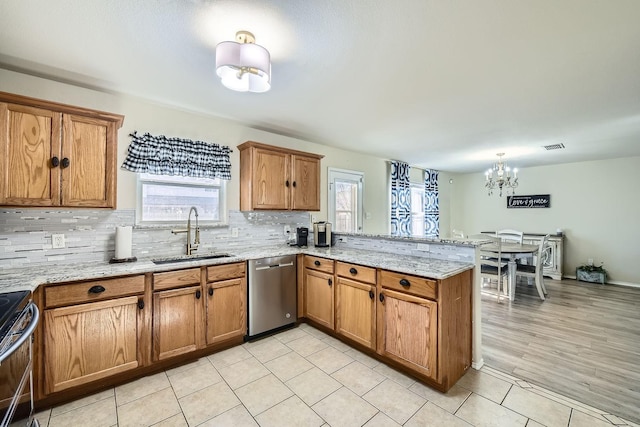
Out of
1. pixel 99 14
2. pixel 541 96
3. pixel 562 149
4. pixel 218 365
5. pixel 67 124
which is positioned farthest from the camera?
pixel 562 149

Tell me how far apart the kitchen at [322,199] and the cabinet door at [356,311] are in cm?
139

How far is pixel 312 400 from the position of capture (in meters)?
1.91

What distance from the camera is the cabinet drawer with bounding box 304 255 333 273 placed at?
2.83 metres

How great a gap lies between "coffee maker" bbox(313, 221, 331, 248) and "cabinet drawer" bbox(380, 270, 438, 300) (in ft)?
4.25

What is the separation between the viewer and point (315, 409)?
183 cm

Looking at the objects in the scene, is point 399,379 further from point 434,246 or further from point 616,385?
point 616,385

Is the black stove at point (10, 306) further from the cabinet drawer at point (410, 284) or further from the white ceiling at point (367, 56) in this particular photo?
the cabinet drawer at point (410, 284)

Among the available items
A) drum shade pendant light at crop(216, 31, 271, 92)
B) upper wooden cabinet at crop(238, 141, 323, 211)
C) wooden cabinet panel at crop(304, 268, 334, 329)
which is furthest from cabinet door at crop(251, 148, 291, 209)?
drum shade pendant light at crop(216, 31, 271, 92)

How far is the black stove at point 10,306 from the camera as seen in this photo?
3.76ft

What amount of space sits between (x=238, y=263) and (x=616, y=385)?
3206 millimetres

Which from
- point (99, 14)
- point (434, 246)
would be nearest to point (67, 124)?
point (99, 14)

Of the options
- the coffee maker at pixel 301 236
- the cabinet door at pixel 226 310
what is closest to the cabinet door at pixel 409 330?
the cabinet door at pixel 226 310

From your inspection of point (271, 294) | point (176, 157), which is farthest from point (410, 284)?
point (176, 157)

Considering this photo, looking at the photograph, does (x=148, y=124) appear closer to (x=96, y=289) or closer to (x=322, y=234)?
(x=96, y=289)
